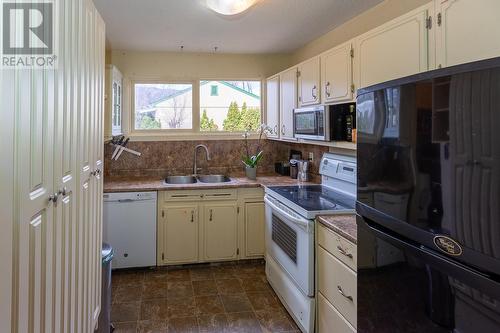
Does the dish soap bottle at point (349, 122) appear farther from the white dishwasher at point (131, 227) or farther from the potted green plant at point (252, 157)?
the white dishwasher at point (131, 227)

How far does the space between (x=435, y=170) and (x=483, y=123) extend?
0.19m

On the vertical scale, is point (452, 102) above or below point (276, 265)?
above

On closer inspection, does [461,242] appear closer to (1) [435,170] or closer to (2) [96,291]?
(1) [435,170]

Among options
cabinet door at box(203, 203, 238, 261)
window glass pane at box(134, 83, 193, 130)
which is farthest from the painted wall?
cabinet door at box(203, 203, 238, 261)

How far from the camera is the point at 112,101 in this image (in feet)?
11.4

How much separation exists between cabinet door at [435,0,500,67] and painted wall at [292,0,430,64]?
772 millimetres

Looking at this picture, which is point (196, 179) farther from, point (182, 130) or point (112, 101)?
point (112, 101)

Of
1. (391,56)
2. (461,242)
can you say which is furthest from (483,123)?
(391,56)

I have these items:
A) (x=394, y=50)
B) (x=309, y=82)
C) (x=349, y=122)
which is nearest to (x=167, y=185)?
(x=309, y=82)

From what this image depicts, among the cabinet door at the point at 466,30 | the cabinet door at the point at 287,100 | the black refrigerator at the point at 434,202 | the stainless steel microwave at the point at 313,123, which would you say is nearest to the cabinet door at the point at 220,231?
the cabinet door at the point at 287,100

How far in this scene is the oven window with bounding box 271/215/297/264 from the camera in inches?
102

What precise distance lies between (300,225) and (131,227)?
6.04 feet

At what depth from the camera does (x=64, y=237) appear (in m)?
1.27

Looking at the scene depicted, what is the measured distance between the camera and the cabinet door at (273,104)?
3.93 metres
